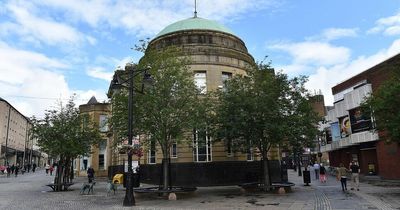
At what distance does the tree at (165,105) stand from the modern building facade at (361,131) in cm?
1186

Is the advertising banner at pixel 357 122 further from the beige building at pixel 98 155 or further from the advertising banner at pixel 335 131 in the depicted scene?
the beige building at pixel 98 155

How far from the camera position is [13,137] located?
73062mm

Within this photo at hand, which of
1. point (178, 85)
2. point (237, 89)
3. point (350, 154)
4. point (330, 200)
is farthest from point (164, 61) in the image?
point (350, 154)

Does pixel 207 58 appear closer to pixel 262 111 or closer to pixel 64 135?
pixel 262 111

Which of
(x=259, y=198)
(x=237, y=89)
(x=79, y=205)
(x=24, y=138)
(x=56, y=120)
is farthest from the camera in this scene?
(x=24, y=138)

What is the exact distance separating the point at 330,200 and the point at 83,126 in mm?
16729

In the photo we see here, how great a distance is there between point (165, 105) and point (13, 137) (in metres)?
65.5

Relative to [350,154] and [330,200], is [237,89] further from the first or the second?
[350,154]

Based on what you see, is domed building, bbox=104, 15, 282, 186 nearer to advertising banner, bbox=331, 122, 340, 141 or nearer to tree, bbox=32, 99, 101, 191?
tree, bbox=32, 99, 101, 191

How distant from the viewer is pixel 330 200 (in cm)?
1606

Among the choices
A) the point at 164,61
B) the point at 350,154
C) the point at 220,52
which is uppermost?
the point at 220,52

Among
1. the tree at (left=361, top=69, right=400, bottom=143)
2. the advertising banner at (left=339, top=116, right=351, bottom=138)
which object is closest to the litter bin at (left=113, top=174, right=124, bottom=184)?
the tree at (left=361, top=69, right=400, bottom=143)

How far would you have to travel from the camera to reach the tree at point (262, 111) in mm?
19484

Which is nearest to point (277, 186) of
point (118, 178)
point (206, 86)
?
point (206, 86)
